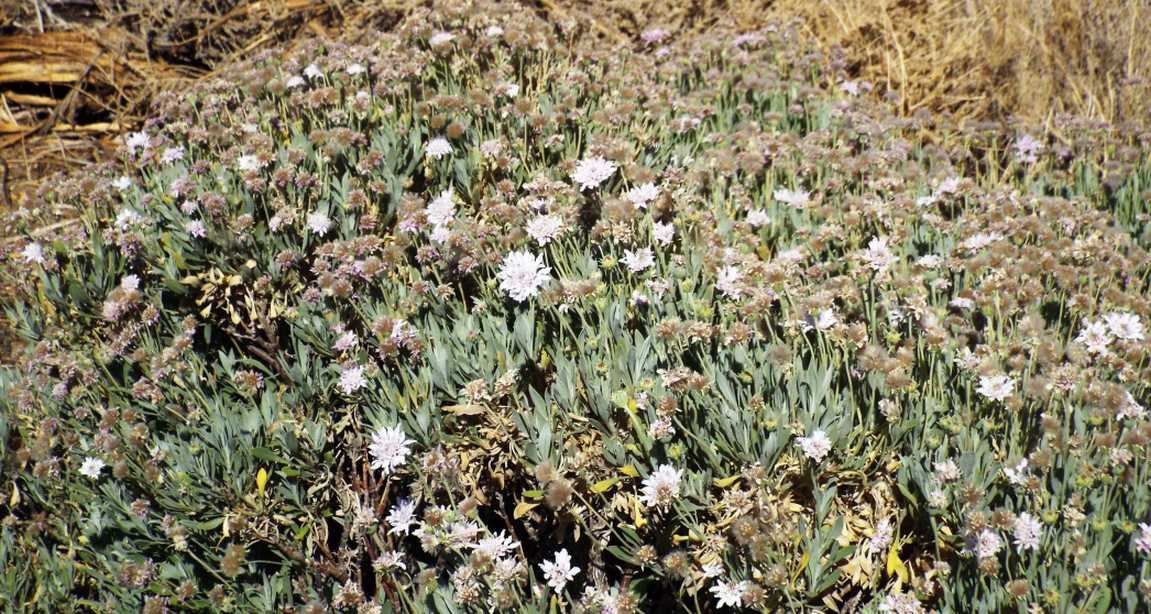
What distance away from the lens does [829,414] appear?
2.45 m

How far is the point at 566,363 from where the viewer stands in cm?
267

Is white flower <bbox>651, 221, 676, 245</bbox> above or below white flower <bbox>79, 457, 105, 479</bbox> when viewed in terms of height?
above

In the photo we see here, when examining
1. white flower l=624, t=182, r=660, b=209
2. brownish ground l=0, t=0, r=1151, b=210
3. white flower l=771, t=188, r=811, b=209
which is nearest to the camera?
white flower l=624, t=182, r=660, b=209

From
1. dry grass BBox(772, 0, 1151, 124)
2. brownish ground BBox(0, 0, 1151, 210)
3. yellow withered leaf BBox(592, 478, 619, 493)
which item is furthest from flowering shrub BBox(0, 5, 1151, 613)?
brownish ground BBox(0, 0, 1151, 210)

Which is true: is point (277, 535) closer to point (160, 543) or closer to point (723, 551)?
point (160, 543)

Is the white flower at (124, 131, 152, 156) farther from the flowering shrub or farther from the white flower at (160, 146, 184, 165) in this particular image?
the white flower at (160, 146, 184, 165)

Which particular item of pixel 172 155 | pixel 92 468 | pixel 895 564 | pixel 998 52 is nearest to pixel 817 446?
pixel 895 564

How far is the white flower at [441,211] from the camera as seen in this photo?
10.4 ft

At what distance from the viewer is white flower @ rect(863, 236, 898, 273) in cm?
291

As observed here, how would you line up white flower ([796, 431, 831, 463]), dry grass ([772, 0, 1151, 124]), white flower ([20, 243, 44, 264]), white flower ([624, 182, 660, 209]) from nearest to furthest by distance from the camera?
white flower ([796, 431, 831, 463]) < white flower ([624, 182, 660, 209]) < white flower ([20, 243, 44, 264]) < dry grass ([772, 0, 1151, 124])

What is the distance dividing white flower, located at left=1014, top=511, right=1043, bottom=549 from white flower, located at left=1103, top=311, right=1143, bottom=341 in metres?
0.93

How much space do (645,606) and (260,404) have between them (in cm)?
156

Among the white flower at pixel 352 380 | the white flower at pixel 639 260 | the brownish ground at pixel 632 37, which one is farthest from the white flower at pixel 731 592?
the brownish ground at pixel 632 37

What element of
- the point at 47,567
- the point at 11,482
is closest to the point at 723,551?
the point at 47,567
